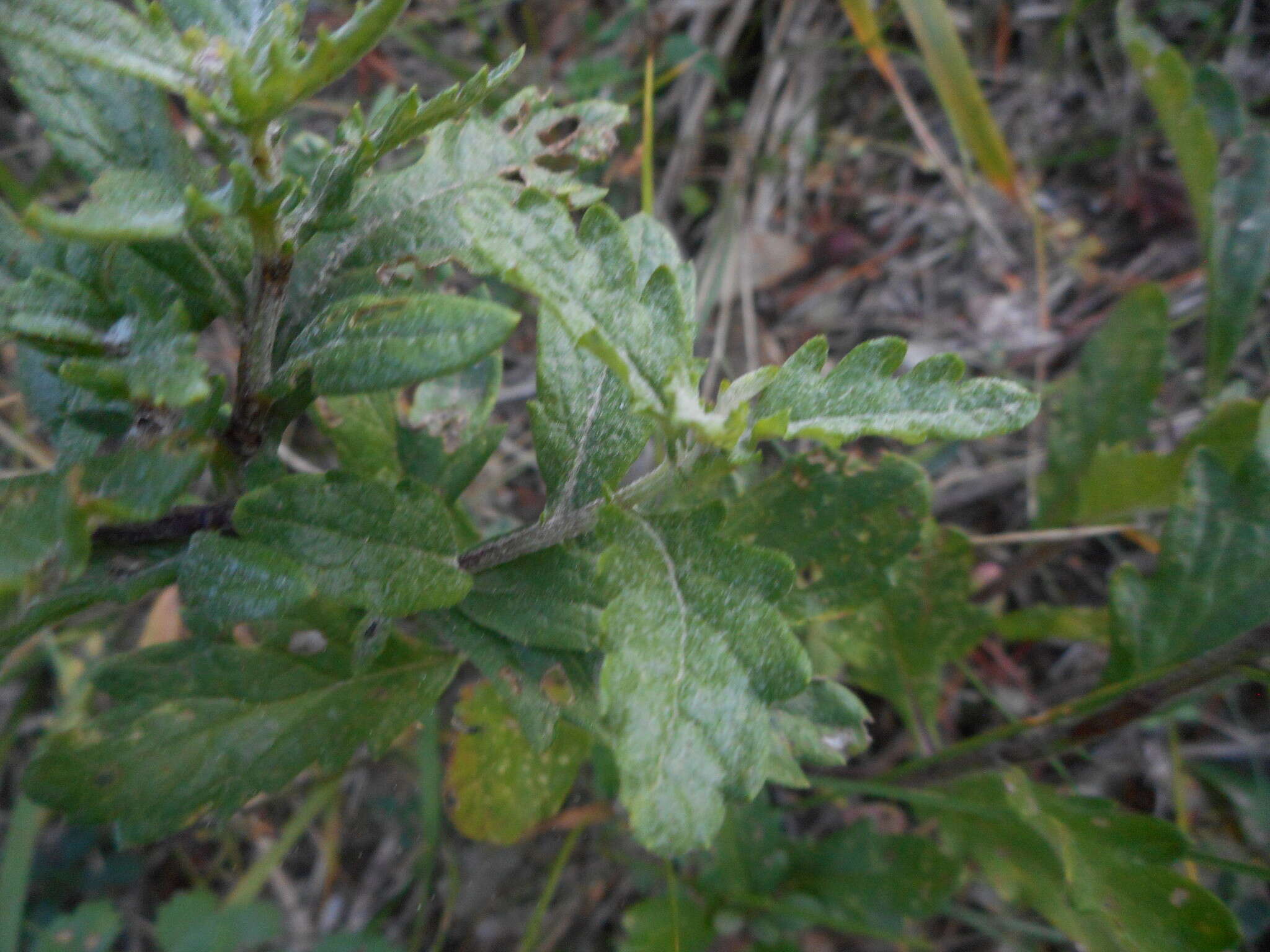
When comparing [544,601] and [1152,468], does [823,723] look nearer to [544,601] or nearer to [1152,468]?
[544,601]

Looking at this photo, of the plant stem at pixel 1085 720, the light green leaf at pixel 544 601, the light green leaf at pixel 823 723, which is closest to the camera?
the light green leaf at pixel 544 601

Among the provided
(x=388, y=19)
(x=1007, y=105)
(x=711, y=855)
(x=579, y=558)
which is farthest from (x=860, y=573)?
(x=1007, y=105)

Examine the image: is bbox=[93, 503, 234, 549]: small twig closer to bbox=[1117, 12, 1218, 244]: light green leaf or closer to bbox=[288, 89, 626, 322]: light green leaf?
bbox=[288, 89, 626, 322]: light green leaf

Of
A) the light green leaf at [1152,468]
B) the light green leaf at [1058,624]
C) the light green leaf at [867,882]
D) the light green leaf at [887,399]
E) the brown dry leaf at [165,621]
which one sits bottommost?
the light green leaf at [867,882]

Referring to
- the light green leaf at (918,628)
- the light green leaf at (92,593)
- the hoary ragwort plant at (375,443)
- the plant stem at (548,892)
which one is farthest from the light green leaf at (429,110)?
the plant stem at (548,892)

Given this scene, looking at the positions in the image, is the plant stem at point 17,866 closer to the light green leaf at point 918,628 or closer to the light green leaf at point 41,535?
the light green leaf at point 41,535

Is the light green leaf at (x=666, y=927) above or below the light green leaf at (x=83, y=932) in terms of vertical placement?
below
